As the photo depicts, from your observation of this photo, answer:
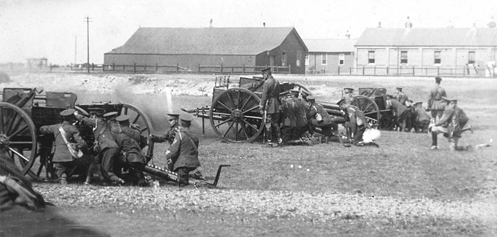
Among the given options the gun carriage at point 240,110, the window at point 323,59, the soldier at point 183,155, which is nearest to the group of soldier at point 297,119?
the gun carriage at point 240,110

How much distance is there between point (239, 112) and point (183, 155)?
19.6 feet

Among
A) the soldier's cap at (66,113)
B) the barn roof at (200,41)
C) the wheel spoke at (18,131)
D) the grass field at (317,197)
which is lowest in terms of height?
the grass field at (317,197)

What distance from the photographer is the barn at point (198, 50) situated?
152ft

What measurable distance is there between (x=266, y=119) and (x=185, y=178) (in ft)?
18.2

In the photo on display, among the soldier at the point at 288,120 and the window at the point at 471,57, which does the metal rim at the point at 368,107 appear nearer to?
the soldier at the point at 288,120

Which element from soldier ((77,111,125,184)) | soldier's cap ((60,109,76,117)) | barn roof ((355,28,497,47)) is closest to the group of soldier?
soldier ((77,111,125,184))

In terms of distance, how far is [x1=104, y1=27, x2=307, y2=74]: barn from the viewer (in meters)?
46.4

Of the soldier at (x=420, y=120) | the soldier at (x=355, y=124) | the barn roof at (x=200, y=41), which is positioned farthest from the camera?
the barn roof at (x=200, y=41)

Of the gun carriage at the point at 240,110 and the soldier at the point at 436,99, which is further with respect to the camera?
the soldier at the point at 436,99

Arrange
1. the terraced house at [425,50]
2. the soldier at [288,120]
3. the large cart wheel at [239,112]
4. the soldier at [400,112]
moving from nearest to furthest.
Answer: the soldier at [288,120] → the large cart wheel at [239,112] → the soldier at [400,112] → the terraced house at [425,50]

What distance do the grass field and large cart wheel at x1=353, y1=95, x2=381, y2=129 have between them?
3682 mm

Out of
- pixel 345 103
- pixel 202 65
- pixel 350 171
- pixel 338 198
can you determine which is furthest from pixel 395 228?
pixel 202 65

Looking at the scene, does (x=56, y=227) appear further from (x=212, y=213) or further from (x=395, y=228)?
(x=395, y=228)

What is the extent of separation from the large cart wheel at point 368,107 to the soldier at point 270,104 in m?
4.61
